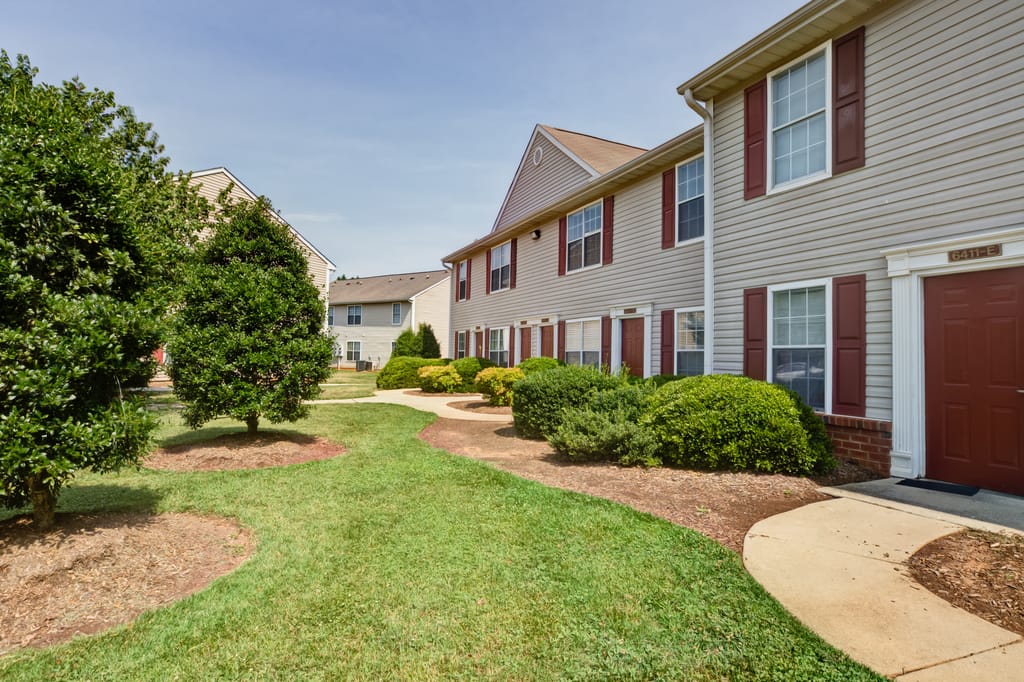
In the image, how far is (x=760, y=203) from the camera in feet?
25.2

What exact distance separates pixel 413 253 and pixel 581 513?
50.8 m

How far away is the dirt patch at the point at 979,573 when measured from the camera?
109 inches

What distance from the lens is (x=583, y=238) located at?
1328 centimetres

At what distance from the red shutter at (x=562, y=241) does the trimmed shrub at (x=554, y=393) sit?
6045 millimetres

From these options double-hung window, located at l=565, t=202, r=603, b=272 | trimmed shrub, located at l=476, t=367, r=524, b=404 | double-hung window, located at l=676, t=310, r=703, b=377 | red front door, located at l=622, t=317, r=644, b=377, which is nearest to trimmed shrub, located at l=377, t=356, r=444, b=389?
trimmed shrub, located at l=476, t=367, r=524, b=404

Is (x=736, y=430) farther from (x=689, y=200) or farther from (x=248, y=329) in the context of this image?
(x=248, y=329)

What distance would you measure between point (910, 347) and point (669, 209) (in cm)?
558

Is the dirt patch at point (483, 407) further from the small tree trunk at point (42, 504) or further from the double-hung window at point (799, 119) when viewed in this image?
the small tree trunk at point (42, 504)

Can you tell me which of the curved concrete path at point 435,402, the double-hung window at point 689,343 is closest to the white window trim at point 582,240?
the double-hung window at point 689,343

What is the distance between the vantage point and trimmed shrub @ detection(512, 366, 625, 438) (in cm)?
816

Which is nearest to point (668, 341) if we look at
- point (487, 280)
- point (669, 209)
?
point (669, 209)

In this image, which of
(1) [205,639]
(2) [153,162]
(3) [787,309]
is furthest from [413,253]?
(1) [205,639]

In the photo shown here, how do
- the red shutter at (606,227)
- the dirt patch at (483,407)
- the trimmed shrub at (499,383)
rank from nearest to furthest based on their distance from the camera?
1. the red shutter at (606,227)
2. the dirt patch at (483,407)
3. the trimmed shrub at (499,383)

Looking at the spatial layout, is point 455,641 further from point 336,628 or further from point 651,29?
point 651,29
